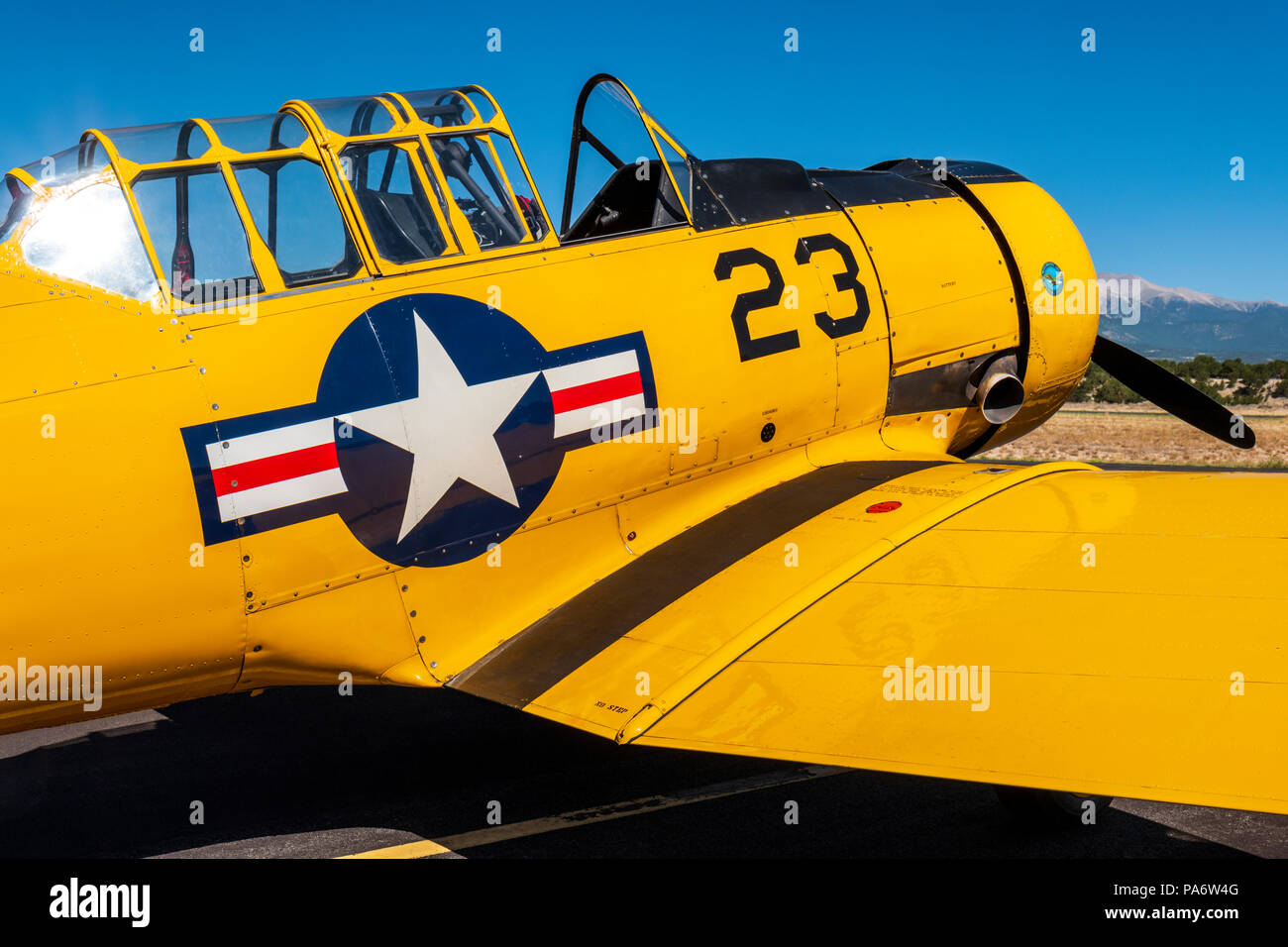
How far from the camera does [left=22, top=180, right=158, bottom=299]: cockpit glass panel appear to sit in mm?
3758

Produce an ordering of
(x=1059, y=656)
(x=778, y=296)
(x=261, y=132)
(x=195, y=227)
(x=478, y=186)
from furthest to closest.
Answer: (x=778, y=296) → (x=478, y=186) → (x=261, y=132) → (x=195, y=227) → (x=1059, y=656)

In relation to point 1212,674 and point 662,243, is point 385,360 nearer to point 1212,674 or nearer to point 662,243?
point 662,243

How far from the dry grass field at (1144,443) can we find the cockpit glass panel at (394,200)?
534 inches

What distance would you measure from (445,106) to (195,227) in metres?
1.28

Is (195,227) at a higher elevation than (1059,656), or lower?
higher

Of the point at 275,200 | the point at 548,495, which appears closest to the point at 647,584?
the point at 548,495

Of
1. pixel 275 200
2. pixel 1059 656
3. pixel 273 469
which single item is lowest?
pixel 1059 656

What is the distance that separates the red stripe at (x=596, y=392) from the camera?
177 inches

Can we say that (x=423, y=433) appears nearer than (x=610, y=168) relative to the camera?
Yes

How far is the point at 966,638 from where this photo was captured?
3.61m

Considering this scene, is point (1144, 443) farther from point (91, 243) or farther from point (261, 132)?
point (91, 243)

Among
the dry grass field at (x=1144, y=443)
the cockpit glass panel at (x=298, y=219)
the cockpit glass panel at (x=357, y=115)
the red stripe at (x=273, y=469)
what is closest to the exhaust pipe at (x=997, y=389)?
the cockpit glass panel at (x=357, y=115)
